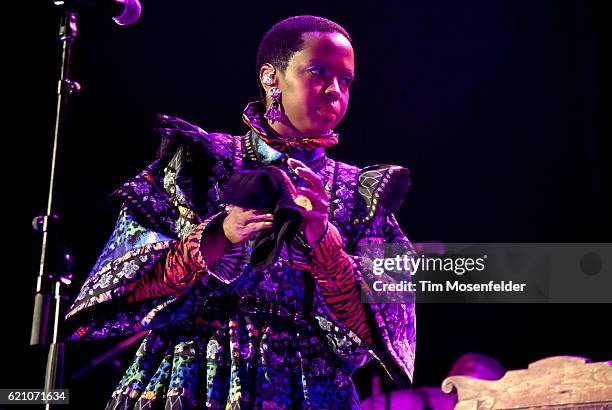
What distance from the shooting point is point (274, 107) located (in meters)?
1.72

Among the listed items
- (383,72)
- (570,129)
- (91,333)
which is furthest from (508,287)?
(91,333)

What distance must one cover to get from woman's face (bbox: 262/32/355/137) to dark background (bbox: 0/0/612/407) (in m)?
1.41

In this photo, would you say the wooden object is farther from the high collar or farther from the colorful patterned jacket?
the high collar

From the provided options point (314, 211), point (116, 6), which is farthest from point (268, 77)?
point (314, 211)

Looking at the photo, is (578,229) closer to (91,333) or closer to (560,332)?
(560,332)

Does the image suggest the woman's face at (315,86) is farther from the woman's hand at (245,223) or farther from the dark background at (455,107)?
the dark background at (455,107)

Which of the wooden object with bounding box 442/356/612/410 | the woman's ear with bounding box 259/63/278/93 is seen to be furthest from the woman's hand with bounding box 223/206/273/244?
the wooden object with bounding box 442/356/612/410

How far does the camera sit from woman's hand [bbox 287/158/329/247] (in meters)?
1.36

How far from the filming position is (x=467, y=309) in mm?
3453

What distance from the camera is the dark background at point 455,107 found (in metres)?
3.11

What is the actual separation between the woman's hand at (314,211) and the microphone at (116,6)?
0.55 meters

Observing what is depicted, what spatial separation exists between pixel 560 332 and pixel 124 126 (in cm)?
223

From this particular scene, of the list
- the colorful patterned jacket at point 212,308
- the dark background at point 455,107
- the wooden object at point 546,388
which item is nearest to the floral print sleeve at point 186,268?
the colorful patterned jacket at point 212,308

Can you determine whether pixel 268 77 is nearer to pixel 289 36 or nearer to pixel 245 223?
pixel 289 36
